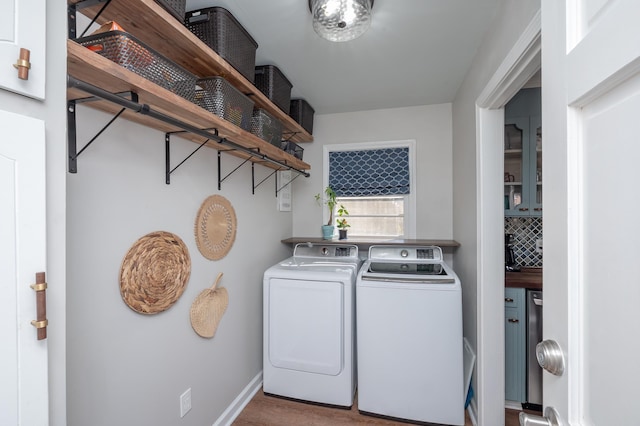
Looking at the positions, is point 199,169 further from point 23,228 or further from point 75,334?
point 23,228

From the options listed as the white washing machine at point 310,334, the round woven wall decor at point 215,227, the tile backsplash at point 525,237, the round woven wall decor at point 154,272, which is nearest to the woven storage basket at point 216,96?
the round woven wall decor at point 215,227

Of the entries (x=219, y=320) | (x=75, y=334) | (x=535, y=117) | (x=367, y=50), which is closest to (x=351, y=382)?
(x=219, y=320)

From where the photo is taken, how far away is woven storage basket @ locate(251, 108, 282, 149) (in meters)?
1.75

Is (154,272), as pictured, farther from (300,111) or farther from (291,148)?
(300,111)

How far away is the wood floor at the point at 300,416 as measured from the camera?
186 centimetres

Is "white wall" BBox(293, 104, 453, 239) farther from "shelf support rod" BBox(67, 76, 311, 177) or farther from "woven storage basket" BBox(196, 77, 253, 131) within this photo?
"woven storage basket" BBox(196, 77, 253, 131)

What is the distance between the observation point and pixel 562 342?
566mm

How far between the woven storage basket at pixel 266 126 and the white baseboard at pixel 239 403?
1.82m

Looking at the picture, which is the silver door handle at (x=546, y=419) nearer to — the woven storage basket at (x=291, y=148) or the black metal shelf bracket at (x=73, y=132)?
the black metal shelf bracket at (x=73, y=132)

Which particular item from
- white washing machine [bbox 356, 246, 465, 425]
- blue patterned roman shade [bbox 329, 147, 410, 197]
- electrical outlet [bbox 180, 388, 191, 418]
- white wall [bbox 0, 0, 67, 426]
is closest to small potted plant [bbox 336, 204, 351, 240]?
blue patterned roman shade [bbox 329, 147, 410, 197]

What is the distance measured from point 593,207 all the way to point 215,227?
1671mm

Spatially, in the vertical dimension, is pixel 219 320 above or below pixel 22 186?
below

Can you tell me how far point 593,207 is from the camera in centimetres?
50

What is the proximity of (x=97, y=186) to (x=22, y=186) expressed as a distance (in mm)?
551
